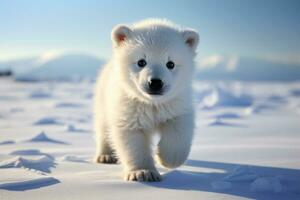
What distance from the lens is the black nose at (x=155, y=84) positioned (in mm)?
2862

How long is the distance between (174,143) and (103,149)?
1.16 meters

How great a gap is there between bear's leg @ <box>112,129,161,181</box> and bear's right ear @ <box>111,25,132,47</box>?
0.82 metres

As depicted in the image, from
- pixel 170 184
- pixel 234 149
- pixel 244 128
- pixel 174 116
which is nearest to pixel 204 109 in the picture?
pixel 244 128

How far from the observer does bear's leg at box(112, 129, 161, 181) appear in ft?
Result: 8.78

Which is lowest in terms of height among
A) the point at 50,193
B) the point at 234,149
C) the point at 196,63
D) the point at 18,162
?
the point at 50,193

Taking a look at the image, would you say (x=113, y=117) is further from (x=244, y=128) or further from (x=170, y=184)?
(x=244, y=128)

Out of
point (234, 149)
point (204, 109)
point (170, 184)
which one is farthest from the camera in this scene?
point (204, 109)

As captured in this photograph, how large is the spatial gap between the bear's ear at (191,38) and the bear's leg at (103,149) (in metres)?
1.19

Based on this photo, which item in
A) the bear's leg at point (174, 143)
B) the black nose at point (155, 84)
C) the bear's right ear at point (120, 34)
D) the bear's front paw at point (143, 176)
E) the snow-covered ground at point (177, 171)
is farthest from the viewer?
the bear's right ear at point (120, 34)

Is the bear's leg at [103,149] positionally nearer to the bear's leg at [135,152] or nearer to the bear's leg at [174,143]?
the bear's leg at [135,152]

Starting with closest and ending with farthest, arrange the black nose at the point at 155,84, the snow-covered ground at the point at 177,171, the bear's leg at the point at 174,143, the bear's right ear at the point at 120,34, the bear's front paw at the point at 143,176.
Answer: the snow-covered ground at the point at 177,171
the bear's front paw at the point at 143,176
the black nose at the point at 155,84
the bear's leg at the point at 174,143
the bear's right ear at the point at 120,34

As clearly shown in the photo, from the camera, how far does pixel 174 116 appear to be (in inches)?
125

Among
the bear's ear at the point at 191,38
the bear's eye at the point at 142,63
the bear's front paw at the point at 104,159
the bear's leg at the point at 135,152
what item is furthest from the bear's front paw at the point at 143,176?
the bear's ear at the point at 191,38

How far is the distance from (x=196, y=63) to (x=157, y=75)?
0.78m
